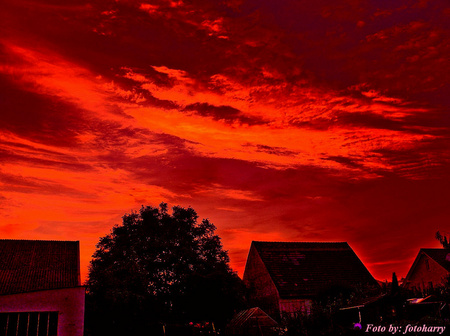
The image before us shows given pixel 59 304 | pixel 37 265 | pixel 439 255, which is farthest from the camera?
pixel 439 255

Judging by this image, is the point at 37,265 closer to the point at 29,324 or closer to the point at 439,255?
the point at 29,324

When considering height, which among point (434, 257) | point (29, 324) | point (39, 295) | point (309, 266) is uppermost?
point (434, 257)

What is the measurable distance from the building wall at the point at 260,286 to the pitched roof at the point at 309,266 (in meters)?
0.91

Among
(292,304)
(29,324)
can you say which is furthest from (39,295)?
(292,304)

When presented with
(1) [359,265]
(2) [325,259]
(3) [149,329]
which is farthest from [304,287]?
(3) [149,329]

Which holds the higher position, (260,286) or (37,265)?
(37,265)

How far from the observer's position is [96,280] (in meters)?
42.1

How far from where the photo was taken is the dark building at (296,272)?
38.2 metres

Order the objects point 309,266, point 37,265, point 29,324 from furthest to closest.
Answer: point 309,266
point 37,265
point 29,324

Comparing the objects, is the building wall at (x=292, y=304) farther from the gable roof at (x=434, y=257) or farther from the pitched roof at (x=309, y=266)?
the gable roof at (x=434, y=257)

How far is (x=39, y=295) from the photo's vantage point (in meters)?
31.1

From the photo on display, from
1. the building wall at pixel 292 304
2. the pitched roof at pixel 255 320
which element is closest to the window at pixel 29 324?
the pitched roof at pixel 255 320

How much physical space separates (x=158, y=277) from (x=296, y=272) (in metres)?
13.8

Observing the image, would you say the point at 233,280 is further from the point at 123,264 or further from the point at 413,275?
the point at 413,275
